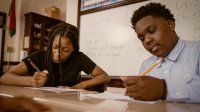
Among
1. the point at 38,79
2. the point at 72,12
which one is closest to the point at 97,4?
the point at 72,12

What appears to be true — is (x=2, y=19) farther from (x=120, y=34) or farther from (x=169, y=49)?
(x=169, y=49)

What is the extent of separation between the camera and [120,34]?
289 centimetres

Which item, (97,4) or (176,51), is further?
(97,4)

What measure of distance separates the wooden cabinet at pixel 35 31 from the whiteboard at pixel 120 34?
227 centimetres

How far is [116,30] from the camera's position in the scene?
116 inches

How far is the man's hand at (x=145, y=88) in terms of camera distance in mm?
751

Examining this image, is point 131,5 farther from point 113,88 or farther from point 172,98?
point 172,98

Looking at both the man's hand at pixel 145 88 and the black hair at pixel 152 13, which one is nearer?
the man's hand at pixel 145 88

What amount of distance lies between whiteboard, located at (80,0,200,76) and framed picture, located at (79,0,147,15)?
5cm

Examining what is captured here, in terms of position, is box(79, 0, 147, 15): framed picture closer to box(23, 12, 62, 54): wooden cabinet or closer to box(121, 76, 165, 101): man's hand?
box(121, 76, 165, 101): man's hand

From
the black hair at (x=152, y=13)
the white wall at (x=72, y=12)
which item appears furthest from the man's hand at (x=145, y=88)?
the white wall at (x=72, y=12)

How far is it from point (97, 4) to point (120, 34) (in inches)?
25.9

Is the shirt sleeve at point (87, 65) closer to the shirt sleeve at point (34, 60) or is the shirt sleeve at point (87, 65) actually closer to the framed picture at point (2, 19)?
the shirt sleeve at point (34, 60)

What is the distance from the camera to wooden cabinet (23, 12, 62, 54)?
5191mm
